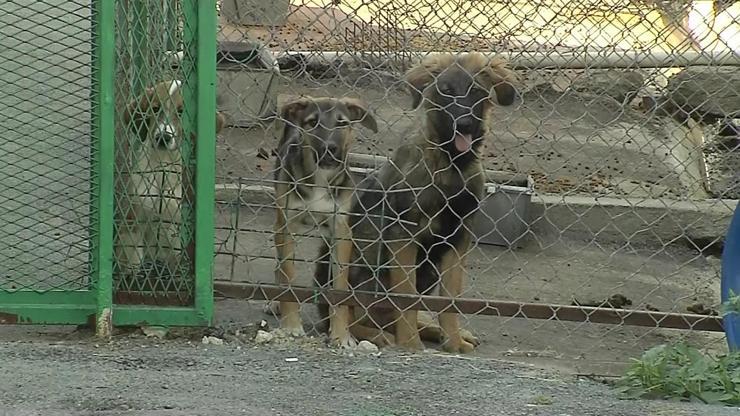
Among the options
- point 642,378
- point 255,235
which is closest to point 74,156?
point 255,235

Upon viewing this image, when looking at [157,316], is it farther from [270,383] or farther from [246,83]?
[246,83]

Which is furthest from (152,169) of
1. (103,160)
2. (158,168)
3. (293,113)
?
(293,113)

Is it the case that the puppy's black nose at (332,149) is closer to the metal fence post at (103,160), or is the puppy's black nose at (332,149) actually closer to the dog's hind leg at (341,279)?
the dog's hind leg at (341,279)

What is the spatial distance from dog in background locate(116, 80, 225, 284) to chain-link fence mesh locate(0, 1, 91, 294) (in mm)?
333

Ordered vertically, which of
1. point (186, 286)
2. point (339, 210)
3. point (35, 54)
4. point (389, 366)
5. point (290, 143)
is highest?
point (35, 54)

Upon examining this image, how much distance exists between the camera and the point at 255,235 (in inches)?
270

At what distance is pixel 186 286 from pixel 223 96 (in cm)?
270

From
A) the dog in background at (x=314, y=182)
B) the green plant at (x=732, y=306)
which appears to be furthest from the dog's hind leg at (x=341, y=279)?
the green plant at (x=732, y=306)

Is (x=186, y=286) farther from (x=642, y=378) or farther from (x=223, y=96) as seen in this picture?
(x=223, y=96)

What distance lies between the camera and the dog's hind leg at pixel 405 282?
5.21 m

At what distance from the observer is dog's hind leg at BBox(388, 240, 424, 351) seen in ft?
17.1

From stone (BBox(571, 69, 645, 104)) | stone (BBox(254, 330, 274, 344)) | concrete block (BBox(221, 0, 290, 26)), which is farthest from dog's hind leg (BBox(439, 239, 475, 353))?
stone (BBox(571, 69, 645, 104))

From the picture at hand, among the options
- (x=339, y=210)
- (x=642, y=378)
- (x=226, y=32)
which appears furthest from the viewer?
(x=226, y=32)

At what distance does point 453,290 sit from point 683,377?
174 centimetres
